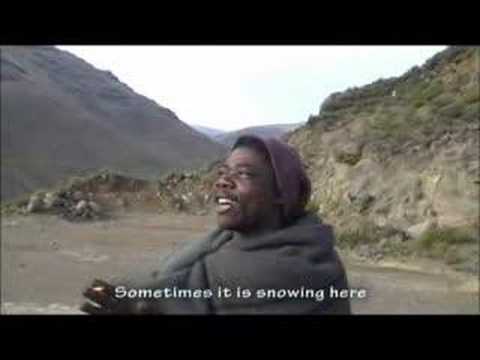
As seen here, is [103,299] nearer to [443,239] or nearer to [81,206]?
[81,206]

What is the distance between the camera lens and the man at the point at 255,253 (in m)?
4.39

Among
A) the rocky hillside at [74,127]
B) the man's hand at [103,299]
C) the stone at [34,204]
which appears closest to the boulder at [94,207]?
the rocky hillside at [74,127]

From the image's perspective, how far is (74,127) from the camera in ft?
28.5

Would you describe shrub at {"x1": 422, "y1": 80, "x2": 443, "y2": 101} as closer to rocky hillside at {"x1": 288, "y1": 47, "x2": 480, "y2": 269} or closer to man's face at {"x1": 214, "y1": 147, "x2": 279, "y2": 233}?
rocky hillside at {"x1": 288, "y1": 47, "x2": 480, "y2": 269}

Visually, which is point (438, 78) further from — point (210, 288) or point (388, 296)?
→ point (210, 288)

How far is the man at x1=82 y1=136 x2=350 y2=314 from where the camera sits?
439 centimetres

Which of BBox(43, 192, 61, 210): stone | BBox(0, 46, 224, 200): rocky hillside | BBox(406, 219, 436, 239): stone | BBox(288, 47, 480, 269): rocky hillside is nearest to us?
BBox(0, 46, 224, 200): rocky hillside

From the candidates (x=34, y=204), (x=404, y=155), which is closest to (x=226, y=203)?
(x=34, y=204)

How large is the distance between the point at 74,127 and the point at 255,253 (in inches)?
182

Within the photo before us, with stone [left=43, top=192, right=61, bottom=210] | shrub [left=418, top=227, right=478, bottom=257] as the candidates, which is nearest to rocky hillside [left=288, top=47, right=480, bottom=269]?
shrub [left=418, top=227, right=478, bottom=257]

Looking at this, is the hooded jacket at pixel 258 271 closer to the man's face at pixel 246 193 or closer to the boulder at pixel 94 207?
the man's face at pixel 246 193

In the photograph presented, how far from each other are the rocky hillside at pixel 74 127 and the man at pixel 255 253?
2.64 metres

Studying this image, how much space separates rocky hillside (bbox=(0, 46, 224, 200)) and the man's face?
2.57m
